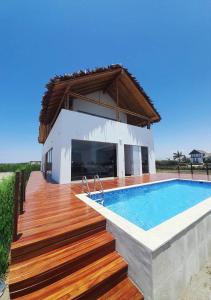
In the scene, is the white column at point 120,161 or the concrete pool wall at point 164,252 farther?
the white column at point 120,161

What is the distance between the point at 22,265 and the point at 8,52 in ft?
39.8

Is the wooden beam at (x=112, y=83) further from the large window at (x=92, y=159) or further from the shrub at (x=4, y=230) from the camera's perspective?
the shrub at (x=4, y=230)

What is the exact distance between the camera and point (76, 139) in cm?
952

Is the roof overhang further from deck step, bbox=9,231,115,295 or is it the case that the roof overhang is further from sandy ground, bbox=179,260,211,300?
sandy ground, bbox=179,260,211,300

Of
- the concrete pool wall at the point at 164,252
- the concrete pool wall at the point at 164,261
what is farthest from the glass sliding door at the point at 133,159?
the concrete pool wall at the point at 164,261

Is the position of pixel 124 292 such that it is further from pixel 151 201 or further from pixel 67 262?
pixel 151 201

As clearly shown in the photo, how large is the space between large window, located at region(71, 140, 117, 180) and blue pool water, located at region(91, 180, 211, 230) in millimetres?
3807

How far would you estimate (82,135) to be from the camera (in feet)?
32.2

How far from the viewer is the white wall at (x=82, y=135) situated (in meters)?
8.98

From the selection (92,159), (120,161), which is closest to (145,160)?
(120,161)

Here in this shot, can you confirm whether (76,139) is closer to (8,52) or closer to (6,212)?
(6,212)

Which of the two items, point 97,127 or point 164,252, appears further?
point 97,127

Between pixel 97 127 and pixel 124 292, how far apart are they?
9.24 m

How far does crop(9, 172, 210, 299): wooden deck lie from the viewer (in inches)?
84.6
